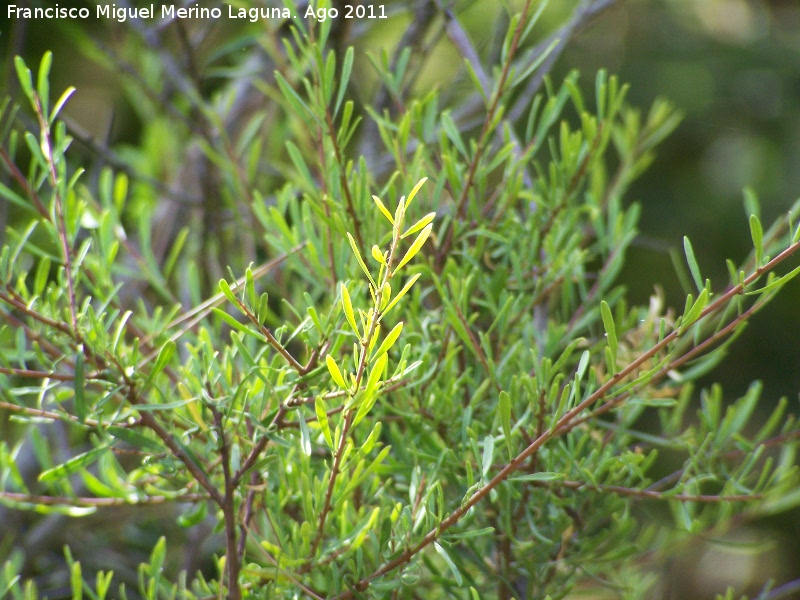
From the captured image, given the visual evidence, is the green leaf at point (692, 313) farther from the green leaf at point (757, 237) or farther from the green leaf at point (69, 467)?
the green leaf at point (69, 467)

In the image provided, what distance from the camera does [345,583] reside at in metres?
0.28

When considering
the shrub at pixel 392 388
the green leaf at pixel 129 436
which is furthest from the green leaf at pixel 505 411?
the green leaf at pixel 129 436

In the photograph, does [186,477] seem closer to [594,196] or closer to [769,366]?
[594,196]

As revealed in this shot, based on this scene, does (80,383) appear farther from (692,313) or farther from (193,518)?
(692,313)

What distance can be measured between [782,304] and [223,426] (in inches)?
73.3

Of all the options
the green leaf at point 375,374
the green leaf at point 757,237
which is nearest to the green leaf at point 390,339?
the green leaf at point 375,374

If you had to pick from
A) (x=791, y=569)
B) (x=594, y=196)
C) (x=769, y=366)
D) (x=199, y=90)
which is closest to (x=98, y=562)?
(x=199, y=90)

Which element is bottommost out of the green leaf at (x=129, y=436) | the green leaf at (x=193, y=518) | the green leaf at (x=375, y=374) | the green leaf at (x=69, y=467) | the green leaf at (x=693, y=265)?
the green leaf at (x=193, y=518)

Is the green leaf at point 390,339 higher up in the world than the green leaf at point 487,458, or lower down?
higher up

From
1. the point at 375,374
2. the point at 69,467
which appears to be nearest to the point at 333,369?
the point at 375,374

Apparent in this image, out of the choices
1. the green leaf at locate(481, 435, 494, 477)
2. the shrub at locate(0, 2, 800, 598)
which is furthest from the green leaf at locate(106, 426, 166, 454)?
the green leaf at locate(481, 435, 494, 477)

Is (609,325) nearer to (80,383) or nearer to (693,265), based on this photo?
(693,265)

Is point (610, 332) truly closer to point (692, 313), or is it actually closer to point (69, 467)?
point (692, 313)

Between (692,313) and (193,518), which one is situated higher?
(692,313)
